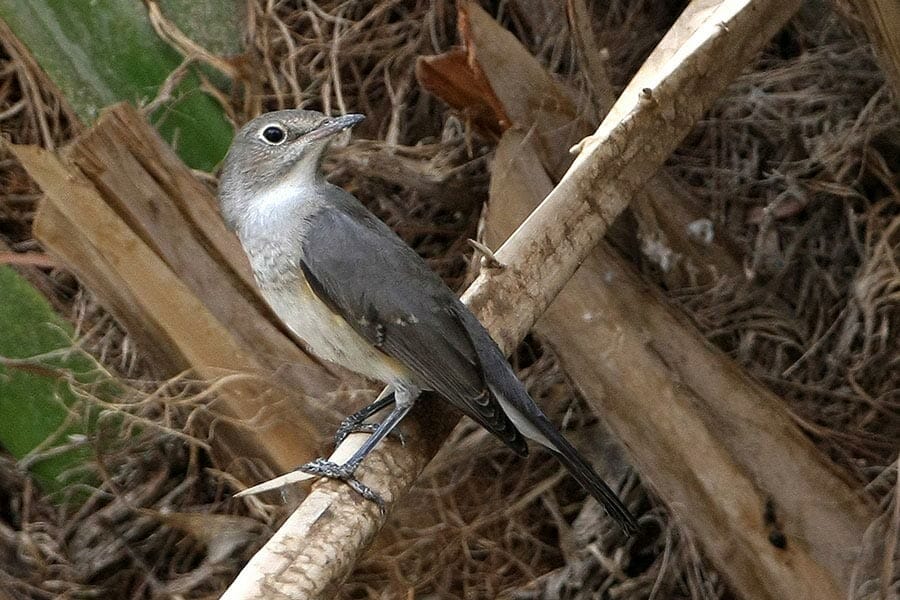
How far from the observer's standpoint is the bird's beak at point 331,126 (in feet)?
9.82

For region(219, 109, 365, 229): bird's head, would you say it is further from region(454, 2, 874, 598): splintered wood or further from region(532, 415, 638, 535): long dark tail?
region(532, 415, 638, 535): long dark tail

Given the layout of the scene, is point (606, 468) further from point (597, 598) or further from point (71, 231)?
point (71, 231)

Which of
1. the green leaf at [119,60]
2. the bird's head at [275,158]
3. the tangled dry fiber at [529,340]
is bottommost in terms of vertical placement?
the tangled dry fiber at [529,340]

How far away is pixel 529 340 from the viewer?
4121mm

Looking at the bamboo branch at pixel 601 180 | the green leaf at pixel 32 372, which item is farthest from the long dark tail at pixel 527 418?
the green leaf at pixel 32 372

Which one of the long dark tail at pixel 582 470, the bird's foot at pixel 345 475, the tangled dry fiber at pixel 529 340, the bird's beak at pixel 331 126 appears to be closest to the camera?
the bird's foot at pixel 345 475

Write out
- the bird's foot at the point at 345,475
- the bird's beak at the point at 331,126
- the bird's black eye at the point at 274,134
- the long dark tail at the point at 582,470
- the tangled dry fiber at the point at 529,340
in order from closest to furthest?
the bird's foot at the point at 345,475
the long dark tail at the point at 582,470
the bird's beak at the point at 331,126
the bird's black eye at the point at 274,134
the tangled dry fiber at the point at 529,340

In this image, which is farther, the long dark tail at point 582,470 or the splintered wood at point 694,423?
the splintered wood at point 694,423

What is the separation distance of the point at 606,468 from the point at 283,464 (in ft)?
4.00

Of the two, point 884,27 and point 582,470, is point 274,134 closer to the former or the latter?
point 582,470

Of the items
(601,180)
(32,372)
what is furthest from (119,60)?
(601,180)

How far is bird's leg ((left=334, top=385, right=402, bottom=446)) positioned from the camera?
2.87m

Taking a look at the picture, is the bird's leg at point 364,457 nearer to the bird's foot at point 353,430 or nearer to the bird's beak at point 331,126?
the bird's foot at point 353,430

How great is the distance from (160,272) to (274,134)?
19.3 inches
